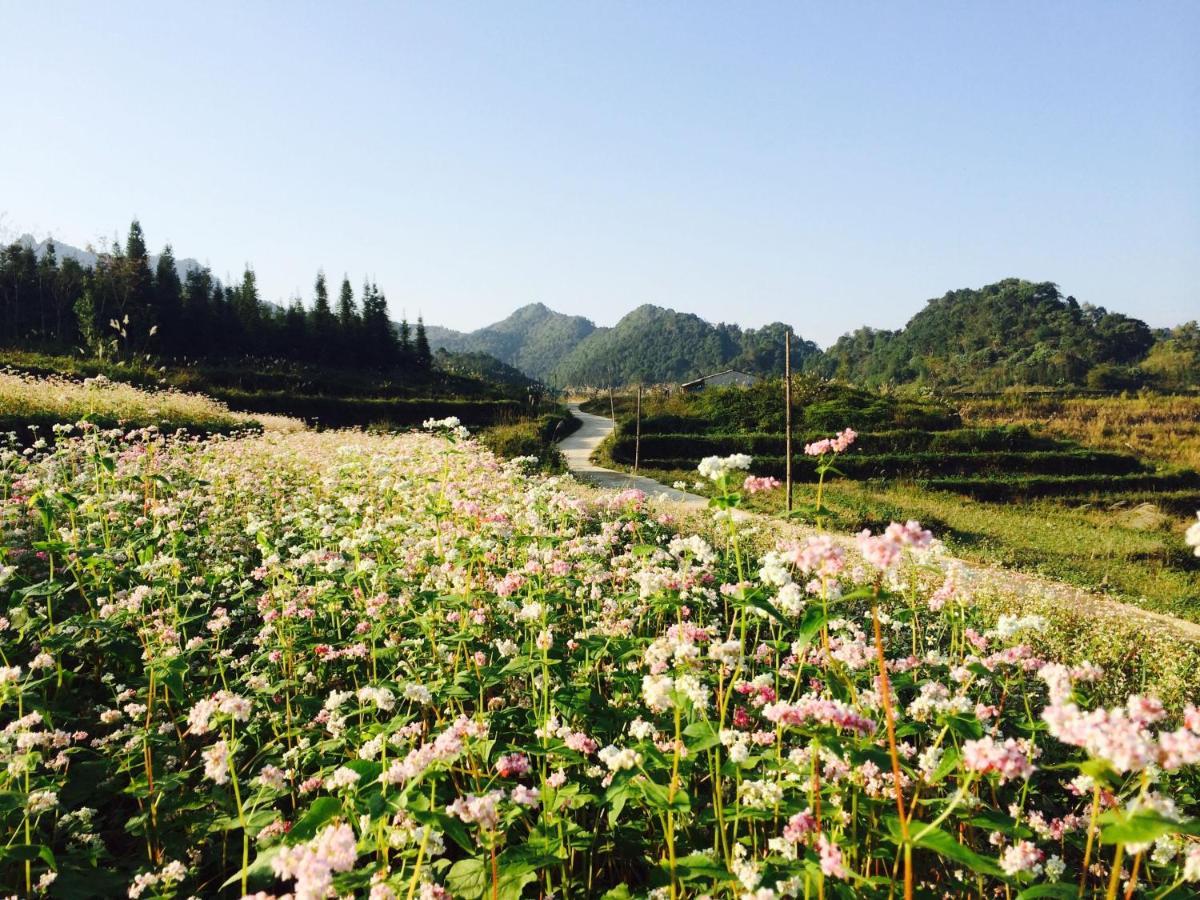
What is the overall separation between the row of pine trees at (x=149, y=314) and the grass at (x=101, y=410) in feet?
99.9

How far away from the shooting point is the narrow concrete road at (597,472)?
59.1ft

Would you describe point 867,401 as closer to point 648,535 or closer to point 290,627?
point 648,535

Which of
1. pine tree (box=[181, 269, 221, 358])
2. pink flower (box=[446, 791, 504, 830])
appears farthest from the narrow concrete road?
pine tree (box=[181, 269, 221, 358])

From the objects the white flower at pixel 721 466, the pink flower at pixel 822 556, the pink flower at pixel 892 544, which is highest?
the white flower at pixel 721 466

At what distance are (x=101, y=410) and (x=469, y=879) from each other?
50.1ft

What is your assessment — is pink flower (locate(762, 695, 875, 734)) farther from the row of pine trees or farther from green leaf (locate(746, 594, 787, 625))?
the row of pine trees

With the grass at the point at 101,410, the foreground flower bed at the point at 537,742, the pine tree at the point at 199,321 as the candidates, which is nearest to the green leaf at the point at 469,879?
the foreground flower bed at the point at 537,742

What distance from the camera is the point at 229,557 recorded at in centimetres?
562

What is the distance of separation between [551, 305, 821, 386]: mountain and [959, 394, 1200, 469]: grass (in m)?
85.4

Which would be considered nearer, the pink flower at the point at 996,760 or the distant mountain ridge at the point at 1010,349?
the pink flower at the point at 996,760

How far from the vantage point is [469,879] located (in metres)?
2.18

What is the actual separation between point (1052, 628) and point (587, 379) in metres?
141

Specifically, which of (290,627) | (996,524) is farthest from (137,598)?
(996,524)

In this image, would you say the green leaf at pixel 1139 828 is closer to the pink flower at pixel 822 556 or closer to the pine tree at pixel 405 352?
the pink flower at pixel 822 556
